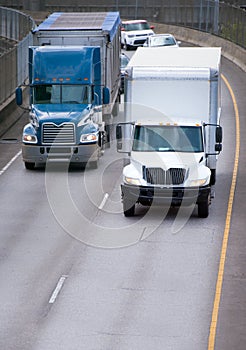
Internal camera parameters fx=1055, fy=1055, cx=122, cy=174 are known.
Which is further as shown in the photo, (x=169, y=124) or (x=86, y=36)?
(x=86, y=36)

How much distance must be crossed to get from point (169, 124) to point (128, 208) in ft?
8.33

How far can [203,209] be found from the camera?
27.0m

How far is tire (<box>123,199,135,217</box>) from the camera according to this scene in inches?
1069

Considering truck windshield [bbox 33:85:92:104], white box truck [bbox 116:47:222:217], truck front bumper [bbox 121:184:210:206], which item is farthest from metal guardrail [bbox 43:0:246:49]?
truck front bumper [bbox 121:184:210:206]

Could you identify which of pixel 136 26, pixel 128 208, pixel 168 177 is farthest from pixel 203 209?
pixel 136 26

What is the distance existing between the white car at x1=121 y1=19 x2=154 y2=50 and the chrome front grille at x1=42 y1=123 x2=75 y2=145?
35.2m

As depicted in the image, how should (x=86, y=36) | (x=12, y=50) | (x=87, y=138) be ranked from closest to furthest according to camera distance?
1. (x=87, y=138)
2. (x=86, y=36)
3. (x=12, y=50)

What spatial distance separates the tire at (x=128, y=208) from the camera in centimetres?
2716

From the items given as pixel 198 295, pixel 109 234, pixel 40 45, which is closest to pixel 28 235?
pixel 109 234

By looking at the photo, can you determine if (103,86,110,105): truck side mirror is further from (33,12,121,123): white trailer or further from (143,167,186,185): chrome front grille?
(143,167,186,185): chrome front grille

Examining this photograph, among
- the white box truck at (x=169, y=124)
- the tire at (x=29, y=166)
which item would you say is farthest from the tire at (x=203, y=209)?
the tire at (x=29, y=166)

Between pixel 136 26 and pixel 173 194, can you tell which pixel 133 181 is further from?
pixel 136 26

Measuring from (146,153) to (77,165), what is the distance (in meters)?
7.18

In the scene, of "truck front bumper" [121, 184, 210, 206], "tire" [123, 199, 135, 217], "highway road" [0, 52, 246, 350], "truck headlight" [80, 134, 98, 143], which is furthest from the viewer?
"truck headlight" [80, 134, 98, 143]
